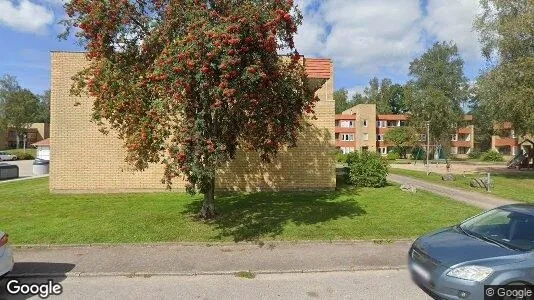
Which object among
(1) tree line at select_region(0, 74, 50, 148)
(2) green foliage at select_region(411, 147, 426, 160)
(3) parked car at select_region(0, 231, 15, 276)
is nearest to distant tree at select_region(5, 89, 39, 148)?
(1) tree line at select_region(0, 74, 50, 148)

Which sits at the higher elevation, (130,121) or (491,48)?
(491,48)

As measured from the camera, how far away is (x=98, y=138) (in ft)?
50.1

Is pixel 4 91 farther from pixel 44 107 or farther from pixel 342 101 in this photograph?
pixel 342 101

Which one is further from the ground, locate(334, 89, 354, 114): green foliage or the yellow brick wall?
locate(334, 89, 354, 114): green foliage

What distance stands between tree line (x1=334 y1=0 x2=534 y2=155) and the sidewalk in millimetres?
19714

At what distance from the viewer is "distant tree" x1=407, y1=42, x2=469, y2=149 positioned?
51.7 m

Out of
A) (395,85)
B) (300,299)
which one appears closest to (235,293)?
(300,299)

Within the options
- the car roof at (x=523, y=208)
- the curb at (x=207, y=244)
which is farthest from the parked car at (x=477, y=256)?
the curb at (x=207, y=244)

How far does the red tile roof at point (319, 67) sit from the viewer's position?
1429cm

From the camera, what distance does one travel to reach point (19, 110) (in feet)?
225

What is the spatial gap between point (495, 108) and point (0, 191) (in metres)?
27.6

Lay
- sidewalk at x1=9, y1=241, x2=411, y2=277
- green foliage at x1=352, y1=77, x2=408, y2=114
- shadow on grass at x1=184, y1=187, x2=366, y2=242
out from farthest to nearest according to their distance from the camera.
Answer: green foliage at x1=352, y1=77, x2=408, y2=114 < shadow on grass at x1=184, y1=187, x2=366, y2=242 < sidewalk at x1=9, y1=241, x2=411, y2=277

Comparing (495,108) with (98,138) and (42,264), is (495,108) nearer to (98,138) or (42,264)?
(98,138)

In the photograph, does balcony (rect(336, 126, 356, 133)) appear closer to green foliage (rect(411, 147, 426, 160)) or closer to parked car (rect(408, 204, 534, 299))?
green foliage (rect(411, 147, 426, 160))
